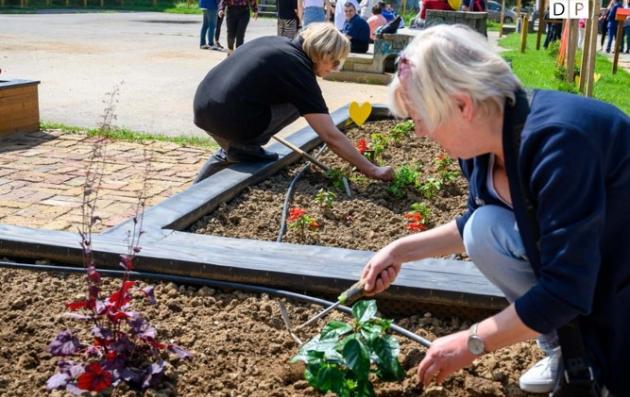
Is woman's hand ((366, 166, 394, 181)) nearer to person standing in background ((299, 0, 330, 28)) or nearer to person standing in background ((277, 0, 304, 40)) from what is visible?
person standing in background ((299, 0, 330, 28))

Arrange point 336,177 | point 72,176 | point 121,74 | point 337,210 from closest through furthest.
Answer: point 337,210
point 336,177
point 72,176
point 121,74

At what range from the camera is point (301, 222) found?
4.20 meters

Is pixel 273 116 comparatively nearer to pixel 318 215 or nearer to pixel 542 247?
pixel 318 215

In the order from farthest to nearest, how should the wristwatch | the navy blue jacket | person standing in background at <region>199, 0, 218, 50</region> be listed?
person standing in background at <region>199, 0, 218, 50</region>
the wristwatch
the navy blue jacket

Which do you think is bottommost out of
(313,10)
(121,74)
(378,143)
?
(121,74)

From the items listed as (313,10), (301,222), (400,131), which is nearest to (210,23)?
(313,10)

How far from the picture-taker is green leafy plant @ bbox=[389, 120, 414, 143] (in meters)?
6.45

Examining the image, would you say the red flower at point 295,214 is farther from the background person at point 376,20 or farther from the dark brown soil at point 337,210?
the background person at point 376,20

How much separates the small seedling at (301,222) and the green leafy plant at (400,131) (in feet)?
7.19

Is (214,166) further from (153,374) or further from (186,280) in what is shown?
(153,374)

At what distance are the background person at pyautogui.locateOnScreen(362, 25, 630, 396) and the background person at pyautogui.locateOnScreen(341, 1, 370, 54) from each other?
37.5 ft

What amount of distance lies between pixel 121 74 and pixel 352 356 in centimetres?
1016

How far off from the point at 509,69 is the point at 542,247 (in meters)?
0.45

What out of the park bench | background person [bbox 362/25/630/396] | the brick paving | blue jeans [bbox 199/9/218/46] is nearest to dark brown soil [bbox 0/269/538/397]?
background person [bbox 362/25/630/396]
